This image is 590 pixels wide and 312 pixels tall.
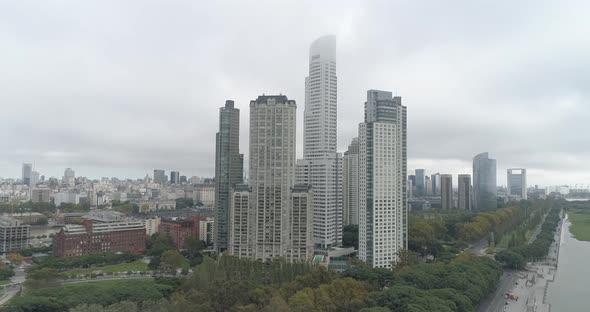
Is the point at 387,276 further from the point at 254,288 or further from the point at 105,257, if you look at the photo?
the point at 105,257

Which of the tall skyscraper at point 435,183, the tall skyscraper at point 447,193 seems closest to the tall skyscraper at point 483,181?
the tall skyscraper at point 447,193

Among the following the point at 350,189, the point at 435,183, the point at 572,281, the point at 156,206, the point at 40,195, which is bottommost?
the point at 572,281

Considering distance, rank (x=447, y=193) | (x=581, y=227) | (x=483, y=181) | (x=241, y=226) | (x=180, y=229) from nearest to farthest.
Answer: (x=241, y=226) < (x=180, y=229) < (x=581, y=227) < (x=447, y=193) < (x=483, y=181)

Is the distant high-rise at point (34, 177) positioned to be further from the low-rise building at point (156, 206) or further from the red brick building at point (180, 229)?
the red brick building at point (180, 229)

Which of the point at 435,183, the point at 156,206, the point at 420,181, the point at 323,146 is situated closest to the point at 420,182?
the point at 420,181

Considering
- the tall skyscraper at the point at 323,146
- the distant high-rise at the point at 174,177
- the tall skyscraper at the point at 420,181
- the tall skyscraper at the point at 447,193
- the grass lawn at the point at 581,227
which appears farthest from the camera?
the distant high-rise at the point at 174,177

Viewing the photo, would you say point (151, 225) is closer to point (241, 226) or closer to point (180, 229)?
point (180, 229)

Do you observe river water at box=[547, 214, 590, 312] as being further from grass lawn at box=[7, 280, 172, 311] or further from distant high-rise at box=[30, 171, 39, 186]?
distant high-rise at box=[30, 171, 39, 186]

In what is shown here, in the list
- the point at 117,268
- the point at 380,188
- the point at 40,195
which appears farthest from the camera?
the point at 40,195
